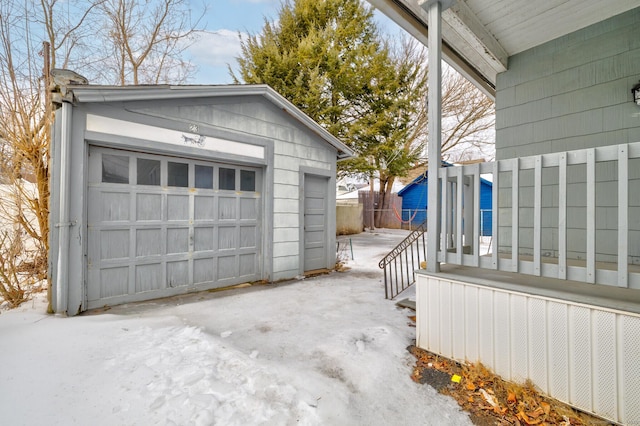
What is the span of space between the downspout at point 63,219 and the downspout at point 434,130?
3928 millimetres

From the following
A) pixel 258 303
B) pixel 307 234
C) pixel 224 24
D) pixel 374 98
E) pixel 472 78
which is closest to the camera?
pixel 258 303

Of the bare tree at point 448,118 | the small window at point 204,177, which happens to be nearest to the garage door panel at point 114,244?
the small window at point 204,177

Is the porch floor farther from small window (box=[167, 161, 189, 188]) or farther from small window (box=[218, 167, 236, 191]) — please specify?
small window (box=[167, 161, 189, 188])

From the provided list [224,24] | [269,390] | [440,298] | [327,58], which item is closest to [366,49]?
[327,58]

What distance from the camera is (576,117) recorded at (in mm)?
3361

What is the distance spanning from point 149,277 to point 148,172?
146cm

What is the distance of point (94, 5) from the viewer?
6012 millimetres

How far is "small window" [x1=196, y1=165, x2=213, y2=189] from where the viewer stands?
14.3ft

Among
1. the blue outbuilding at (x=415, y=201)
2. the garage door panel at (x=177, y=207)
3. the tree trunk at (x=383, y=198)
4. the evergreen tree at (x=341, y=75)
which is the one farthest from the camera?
the blue outbuilding at (x=415, y=201)

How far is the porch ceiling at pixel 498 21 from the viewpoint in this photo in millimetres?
2838

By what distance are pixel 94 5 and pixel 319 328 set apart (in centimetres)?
800

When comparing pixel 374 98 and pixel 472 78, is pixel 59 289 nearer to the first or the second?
pixel 472 78

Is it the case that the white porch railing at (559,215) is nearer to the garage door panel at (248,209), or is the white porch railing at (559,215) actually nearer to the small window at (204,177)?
the garage door panel at (248,209)

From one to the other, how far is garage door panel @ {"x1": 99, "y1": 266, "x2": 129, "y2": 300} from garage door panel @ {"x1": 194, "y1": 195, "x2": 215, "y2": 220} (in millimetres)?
1163
